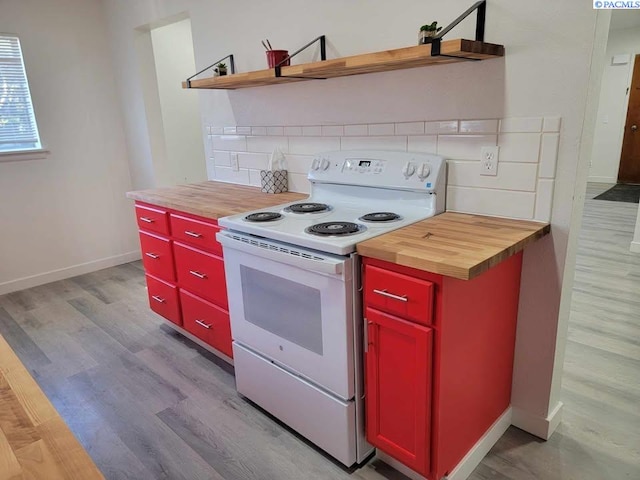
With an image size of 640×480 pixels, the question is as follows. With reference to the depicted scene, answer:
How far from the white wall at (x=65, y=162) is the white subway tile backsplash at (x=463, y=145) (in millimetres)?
3332

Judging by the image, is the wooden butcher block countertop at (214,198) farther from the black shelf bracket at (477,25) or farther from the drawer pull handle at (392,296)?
the black shelf bracket at (477,25)

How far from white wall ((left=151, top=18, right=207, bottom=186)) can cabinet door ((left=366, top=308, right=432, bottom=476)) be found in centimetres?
294

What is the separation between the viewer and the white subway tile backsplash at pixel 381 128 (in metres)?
2.02

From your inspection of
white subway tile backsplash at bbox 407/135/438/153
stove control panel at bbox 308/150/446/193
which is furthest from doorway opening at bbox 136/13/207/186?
white subway tile backsplash at bbox 407/135/438/153

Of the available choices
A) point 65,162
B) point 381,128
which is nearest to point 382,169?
point 381,128

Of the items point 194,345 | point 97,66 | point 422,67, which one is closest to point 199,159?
point 97,66

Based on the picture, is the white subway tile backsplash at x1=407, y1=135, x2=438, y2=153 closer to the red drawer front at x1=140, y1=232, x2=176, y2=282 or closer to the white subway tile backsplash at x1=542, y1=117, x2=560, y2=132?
the white subway tile backsplash at x1=542, y1=117, x2=560, y2=132

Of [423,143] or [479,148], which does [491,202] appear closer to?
[479,148]

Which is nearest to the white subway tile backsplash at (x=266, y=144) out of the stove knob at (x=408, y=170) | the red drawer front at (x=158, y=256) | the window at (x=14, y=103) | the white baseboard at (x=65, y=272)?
the red drawer front at (x=158, y=256)

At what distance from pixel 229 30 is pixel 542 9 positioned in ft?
5.98

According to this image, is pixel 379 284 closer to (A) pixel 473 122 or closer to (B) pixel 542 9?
(A) pixel 473 122

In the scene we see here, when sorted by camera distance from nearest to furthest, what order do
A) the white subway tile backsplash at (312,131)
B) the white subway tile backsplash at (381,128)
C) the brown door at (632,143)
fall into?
the white subway tile backsplash at (381,128)
the white subway tile backsplash at (312,131)
the brown door at (632,143)

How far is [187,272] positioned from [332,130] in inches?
43.8

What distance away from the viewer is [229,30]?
267cm
